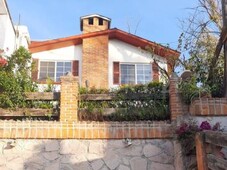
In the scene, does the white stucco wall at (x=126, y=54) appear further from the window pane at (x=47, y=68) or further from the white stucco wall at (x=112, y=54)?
the window pane at (x=47, y=68)

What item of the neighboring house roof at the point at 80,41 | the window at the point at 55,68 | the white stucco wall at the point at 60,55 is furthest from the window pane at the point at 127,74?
the window at the point at 55,68

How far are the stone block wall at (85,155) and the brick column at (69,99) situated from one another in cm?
46

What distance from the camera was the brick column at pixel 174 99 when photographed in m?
5.80

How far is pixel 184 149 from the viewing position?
5367 millimetres

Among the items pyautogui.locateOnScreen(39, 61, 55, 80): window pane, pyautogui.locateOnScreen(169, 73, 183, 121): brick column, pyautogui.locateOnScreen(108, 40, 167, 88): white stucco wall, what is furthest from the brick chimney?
pyautogui.locateOnScreen(169, 73, 183, 121): brick column

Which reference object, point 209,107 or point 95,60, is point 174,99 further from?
point 95,60

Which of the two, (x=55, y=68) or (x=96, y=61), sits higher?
(x=96, y=61)

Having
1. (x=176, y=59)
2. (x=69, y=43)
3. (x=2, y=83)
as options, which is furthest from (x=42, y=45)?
(x=2, y=83)

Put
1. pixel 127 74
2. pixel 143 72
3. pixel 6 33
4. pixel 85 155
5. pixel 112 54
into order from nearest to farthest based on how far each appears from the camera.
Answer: pixel 85 155, pixel 6 33, pixel 127 74, pixel 143 72, pixel 112 54

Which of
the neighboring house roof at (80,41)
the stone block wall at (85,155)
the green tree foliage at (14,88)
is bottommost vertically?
the stone block wall at (85,155)

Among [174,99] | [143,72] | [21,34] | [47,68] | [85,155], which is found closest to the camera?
[85,155]

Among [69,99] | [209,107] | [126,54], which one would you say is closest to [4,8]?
[69,99]

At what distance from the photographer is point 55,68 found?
1675 cm

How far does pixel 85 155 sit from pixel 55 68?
11.6 m
